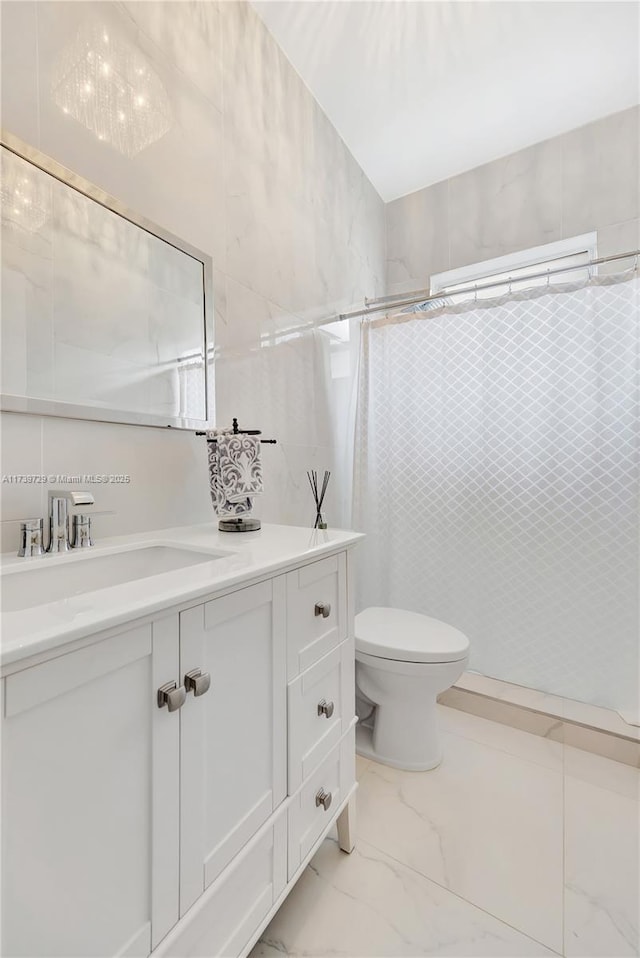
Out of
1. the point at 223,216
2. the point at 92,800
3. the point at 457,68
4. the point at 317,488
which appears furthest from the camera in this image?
the point at 317,488

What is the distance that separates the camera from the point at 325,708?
39.8 inches

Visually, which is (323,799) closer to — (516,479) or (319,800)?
(319,800)

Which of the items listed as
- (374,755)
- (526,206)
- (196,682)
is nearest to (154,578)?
(196,682)

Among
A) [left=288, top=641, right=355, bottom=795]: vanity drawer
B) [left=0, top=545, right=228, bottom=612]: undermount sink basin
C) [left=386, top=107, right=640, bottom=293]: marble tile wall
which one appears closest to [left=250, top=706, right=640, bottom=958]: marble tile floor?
[left=288, top=641, right=355, bottom=795]: vanity drawer

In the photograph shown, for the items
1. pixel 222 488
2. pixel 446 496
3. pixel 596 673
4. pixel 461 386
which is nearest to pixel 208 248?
pixel 222 488

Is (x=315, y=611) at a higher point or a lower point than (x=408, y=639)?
higher

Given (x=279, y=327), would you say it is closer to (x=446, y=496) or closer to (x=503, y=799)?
(x=446, y=496)

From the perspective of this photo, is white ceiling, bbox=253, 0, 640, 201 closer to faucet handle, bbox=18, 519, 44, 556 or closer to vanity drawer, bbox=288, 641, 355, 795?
faucet handle, bbox=18, 519, 44, 556

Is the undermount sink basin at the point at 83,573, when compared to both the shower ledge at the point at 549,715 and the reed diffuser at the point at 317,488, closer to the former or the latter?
the reed diffuser at the point at 317,488

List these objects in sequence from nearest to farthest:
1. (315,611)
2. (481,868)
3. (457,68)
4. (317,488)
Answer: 1. (315,611)
2. (481,868)
3. (457,68)
4. (317,488)

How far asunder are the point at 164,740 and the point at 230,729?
5.9 inches

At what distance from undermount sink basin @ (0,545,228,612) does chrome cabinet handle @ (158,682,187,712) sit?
29 cm

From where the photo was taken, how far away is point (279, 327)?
65.9 inches

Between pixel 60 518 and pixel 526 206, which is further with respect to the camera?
pixel 526 206
